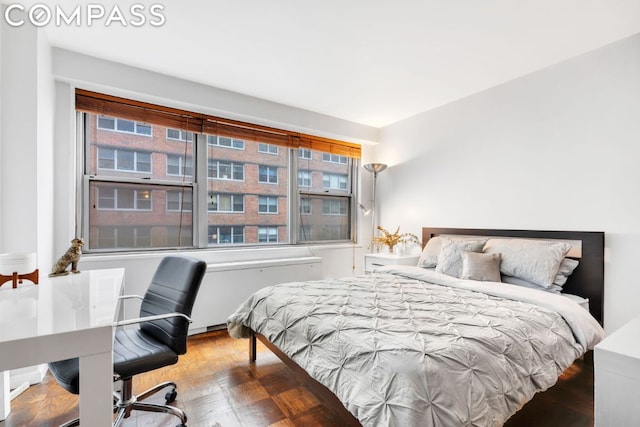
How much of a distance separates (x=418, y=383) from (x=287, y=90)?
9.74ft

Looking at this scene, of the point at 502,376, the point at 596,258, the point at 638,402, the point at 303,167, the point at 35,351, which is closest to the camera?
the point at 35,351

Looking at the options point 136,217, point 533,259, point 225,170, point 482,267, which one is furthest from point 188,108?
point 533,259

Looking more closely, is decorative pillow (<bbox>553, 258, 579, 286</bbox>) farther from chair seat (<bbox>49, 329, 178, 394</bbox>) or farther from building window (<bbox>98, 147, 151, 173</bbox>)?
building window (<bbox>98, 147, 151, 173</bbox>)

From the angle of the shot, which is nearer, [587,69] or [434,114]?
[587,69]

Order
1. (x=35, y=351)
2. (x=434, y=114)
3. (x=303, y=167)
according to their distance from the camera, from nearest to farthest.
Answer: (x=35, y=351)
(x=434, y=114)
(x=303, y=167)

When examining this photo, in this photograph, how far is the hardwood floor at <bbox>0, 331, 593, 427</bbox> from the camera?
1751 millimetres

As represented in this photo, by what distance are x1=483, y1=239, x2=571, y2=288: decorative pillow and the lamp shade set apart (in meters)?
3.33

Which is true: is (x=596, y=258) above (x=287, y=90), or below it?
below

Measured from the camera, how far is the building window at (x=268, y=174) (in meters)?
3.79

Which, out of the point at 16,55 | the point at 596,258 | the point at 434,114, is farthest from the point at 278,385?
the point at 434,114

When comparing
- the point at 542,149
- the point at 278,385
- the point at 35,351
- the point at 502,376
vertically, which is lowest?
the point at 278,385

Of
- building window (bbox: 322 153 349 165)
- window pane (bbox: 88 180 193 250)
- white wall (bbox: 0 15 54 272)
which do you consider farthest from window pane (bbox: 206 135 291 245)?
white wall (bbox: 0 15 54 272)

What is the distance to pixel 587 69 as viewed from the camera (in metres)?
2.54

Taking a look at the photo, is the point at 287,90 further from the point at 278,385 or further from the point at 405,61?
the point at 278,385
